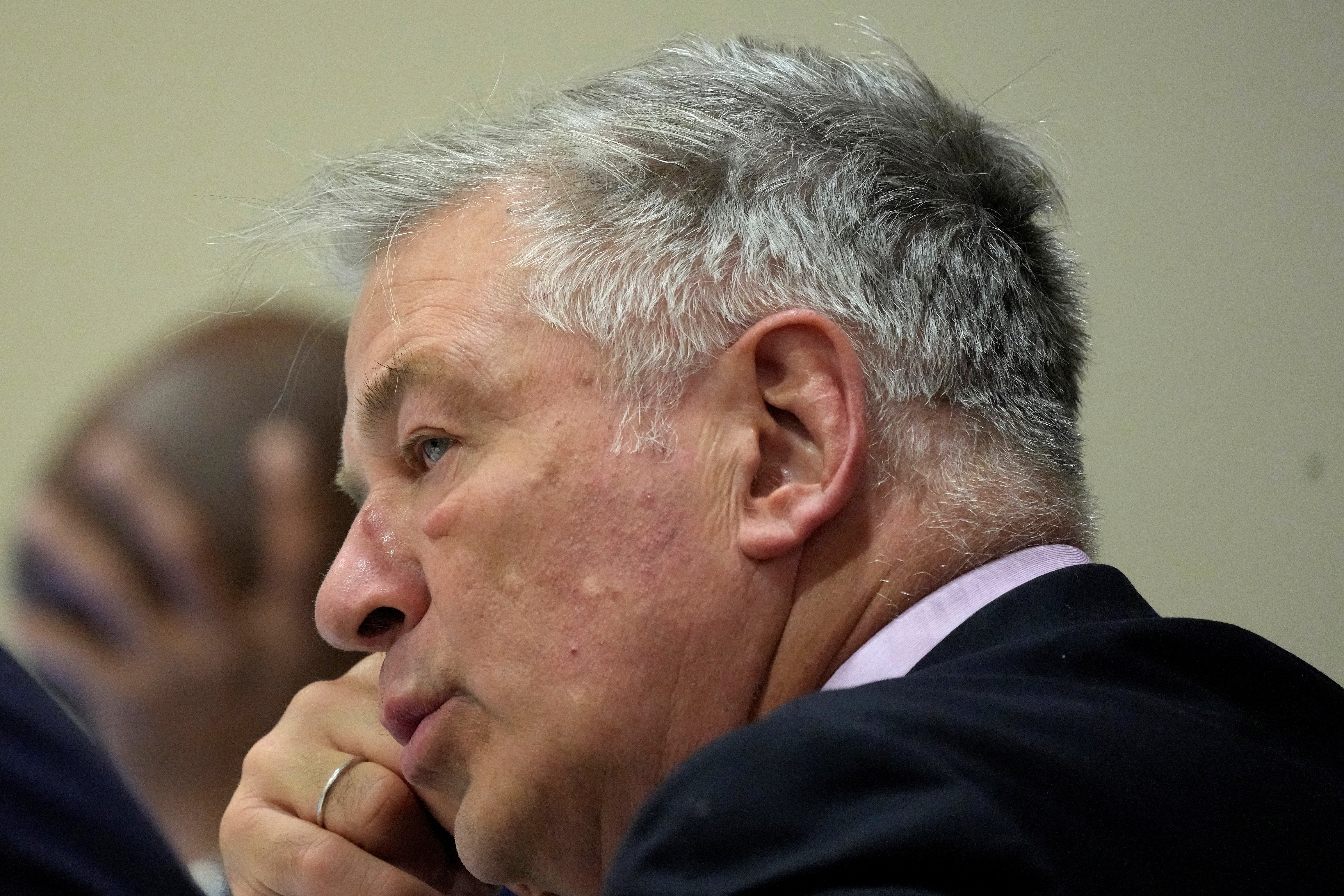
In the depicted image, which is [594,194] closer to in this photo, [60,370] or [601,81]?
[601,81]

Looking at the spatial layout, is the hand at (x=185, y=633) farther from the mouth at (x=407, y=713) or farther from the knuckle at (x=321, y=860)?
the mouth at (x=407, y=713)

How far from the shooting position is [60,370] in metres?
2.12

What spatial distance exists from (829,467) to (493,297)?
26 cm

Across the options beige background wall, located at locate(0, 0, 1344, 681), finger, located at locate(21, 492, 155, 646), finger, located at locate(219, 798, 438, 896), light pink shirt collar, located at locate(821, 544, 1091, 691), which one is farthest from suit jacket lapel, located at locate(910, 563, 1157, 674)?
beige background wall, located at locate(0, 0, 1344, 681)

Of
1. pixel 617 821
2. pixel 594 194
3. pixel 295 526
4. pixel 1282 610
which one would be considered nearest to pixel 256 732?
pixel 295 526

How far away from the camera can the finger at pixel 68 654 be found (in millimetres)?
1388

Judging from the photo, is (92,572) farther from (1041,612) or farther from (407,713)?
(1041,612)

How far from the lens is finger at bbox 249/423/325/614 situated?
1399 millimetres

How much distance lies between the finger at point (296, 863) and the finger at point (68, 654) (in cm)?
27

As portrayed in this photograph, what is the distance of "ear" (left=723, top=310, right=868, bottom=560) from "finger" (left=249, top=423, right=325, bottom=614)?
69 centimetres

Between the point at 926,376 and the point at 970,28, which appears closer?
the point at 926,376

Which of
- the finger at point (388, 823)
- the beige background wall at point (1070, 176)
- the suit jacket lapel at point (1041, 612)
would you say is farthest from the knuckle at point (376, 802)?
the beige background wall at point (1070, 176)

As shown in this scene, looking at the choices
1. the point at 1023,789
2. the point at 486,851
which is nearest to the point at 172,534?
the point at 486,851

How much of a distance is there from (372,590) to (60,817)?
0.47 m
